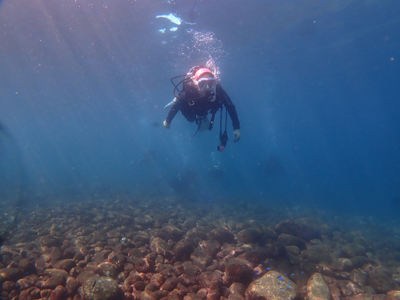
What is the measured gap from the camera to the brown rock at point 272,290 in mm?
3545

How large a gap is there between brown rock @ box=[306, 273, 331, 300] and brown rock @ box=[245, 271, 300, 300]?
525 millimetres

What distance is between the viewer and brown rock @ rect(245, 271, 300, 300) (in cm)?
354

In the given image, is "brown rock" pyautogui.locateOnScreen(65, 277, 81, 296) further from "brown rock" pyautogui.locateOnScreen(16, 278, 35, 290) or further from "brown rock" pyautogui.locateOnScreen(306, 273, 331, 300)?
"brown rock" pyautogui.locateOnScreen(306, 273, 331, 300)

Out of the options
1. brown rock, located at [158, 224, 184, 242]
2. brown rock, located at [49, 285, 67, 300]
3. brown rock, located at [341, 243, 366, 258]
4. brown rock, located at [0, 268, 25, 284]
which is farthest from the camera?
brown rock, located at [341, 243, 366, 258]

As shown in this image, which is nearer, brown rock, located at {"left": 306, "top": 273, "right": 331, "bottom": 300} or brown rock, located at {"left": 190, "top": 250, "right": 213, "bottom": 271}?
brown rock, located at {"left": 306, "top": 273, "right": 331, "bottom": 300}

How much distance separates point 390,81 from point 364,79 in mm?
4255

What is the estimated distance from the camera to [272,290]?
3.67 m

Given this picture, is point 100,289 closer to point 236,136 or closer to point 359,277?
point 236,136

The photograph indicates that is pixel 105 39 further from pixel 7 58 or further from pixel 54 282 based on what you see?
pixel 54 282

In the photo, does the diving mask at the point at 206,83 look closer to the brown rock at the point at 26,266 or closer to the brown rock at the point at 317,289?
the brown rock at the point at 317,289

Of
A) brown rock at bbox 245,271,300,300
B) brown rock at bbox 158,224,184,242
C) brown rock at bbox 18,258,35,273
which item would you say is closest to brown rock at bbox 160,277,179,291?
brown rock at bbox 245,271,300,300

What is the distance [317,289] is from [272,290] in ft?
3.83

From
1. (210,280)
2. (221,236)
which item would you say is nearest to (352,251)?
(221,236)

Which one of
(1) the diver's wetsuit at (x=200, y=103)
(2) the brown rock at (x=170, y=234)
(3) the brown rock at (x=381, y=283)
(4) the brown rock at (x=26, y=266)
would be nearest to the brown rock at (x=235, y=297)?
(2) the brown rock at (x=170, y=234)
